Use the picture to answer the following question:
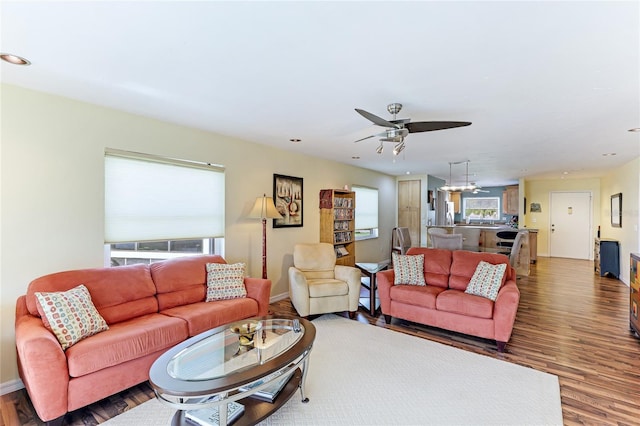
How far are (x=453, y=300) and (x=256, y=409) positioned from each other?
2.42m

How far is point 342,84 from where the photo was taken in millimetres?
2477

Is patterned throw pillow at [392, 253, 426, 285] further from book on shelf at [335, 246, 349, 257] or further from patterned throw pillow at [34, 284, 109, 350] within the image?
patterned throw pillow at [34, 284, 109, 350]

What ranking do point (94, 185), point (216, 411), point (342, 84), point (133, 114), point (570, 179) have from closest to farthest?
point (216, 411)
point (342, 84)
point (94, 185)
point (133, 114)
point (570, 179)

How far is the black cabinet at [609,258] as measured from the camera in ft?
21.2

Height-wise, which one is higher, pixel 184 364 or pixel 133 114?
pixel 133 114

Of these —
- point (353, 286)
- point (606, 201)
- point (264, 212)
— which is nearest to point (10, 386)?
point (264, 212)

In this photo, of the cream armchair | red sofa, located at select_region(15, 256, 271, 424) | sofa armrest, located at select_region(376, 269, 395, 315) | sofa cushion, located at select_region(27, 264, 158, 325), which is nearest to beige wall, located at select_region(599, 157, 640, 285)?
sofa armrest, located at select_region(376, 269, 395, 315)

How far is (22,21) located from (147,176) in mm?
1897

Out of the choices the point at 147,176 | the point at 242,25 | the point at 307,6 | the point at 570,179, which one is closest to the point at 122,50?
the point at 242,25

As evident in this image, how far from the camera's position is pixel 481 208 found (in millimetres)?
11594

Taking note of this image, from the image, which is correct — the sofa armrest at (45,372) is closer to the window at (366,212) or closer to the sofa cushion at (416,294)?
the sofa cushion at (416,294)

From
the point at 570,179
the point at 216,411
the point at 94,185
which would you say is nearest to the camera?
the point at 216,411

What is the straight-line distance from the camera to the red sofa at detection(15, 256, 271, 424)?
203 cm

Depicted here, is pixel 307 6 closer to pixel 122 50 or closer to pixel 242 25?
pixel 242 25
